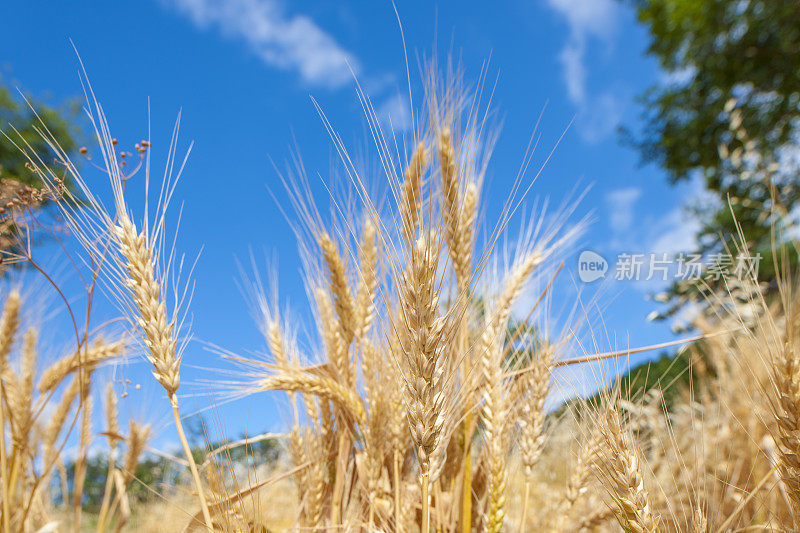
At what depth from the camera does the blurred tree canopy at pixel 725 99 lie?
7.77 m

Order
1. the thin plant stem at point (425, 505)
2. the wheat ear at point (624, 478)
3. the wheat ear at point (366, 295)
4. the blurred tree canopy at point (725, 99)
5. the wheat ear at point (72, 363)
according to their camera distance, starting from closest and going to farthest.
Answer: the thin plant stem at point (425, 505) → the wheat ear at point (624, 478) → the wheat ear at point (366, 295) → the wheat ear at point (72, 363) → the blurred tree canopy at point (725, 99)

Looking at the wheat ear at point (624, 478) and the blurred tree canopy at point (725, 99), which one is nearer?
the wheat ear at point (624, 478)

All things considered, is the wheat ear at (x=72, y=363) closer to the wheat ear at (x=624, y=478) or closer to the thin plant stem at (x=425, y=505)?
the thin plant stem at (x=425, y=505)

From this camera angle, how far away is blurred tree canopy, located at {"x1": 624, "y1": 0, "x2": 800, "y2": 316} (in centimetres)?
777

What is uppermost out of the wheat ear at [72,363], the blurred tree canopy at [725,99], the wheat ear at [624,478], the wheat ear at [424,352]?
the blurred tree canopy at [725,99]

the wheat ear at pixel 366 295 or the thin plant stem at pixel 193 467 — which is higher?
the wheat ear at pixel 366 295

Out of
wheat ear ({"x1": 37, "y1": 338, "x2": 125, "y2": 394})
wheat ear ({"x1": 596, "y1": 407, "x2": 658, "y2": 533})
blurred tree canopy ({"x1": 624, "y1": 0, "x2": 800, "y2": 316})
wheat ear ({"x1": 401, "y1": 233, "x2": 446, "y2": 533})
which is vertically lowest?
wheat ear ({"x1": 596, "y1": 407, "x2": 658, "y2": 533})

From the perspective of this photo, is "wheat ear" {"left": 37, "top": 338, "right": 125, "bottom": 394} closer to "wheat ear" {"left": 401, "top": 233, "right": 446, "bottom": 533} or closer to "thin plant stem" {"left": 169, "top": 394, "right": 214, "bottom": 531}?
"thin plant stem" {"left": 169, "top": 394, "right": 214, "bottom": 531}

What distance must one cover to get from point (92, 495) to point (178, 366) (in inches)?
222

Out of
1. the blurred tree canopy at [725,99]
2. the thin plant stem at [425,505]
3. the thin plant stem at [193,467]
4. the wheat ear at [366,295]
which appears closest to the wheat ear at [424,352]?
the thin plant stem at [425,505]

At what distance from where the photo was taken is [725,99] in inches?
336

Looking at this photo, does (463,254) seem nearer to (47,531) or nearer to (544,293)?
(544,293)

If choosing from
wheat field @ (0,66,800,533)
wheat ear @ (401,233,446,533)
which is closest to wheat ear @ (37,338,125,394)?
wheat field @ (0,66,800,533)

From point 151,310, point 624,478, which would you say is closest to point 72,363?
point 151,310
